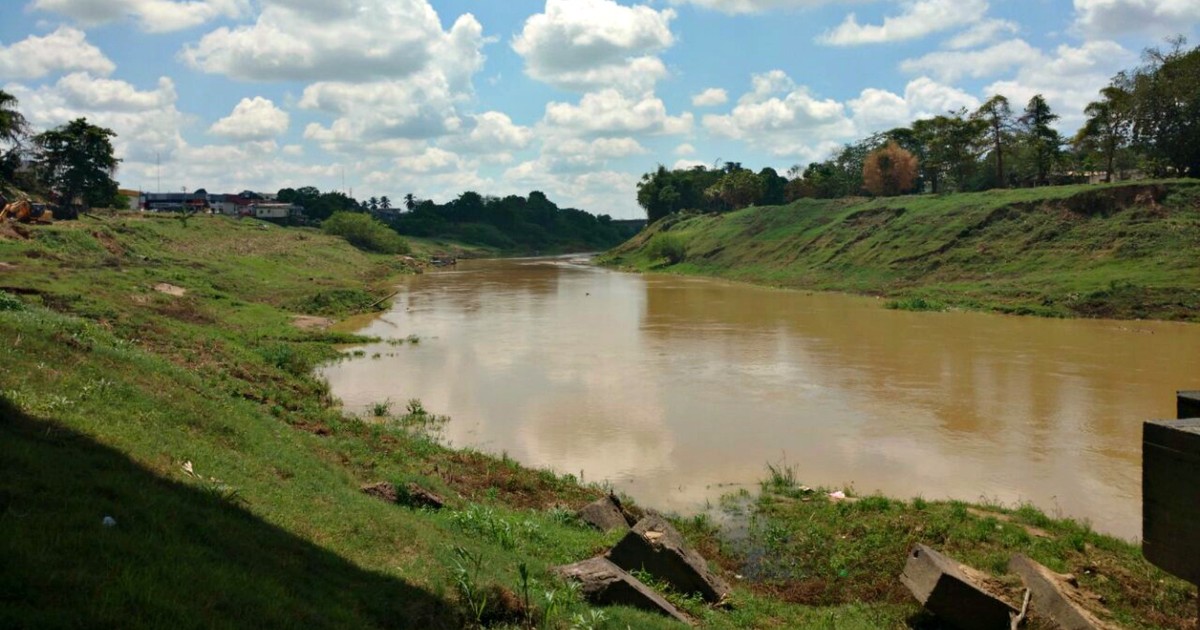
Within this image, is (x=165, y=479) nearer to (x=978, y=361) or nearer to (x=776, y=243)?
(x=978, y=361)

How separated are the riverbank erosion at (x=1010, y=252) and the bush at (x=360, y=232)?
43.3 metres

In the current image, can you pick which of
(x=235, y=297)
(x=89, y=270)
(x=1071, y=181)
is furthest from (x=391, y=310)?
(x=1071, y=181)

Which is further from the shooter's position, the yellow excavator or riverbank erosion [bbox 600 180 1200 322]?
riverbank erosion [bbox 600 180 1200 322]

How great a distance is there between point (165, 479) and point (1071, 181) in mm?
87652

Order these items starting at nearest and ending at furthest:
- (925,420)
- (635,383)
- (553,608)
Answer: (553,608), (925,420), (635,383)

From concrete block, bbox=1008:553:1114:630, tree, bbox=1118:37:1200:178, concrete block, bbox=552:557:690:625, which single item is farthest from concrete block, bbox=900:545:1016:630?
tree, bbox=1118:37:1200:178

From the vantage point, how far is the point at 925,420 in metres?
20.1

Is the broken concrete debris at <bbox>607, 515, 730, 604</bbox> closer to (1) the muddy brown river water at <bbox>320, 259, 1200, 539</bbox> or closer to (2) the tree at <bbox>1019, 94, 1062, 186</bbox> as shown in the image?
(1) the muddy brown river water at <bbox>320, 259, 1200, 539</bbox>

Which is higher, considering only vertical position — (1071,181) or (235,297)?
(1071,181)

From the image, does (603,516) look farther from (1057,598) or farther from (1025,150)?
(1025,150)

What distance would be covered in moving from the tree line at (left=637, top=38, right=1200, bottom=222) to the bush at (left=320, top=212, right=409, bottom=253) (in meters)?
54.1

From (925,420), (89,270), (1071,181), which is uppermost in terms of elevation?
(1071,181)

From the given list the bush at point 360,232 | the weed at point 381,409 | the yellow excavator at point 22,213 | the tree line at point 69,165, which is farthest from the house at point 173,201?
the weed at point 381,409

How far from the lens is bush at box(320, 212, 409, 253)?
98062 millimetres
